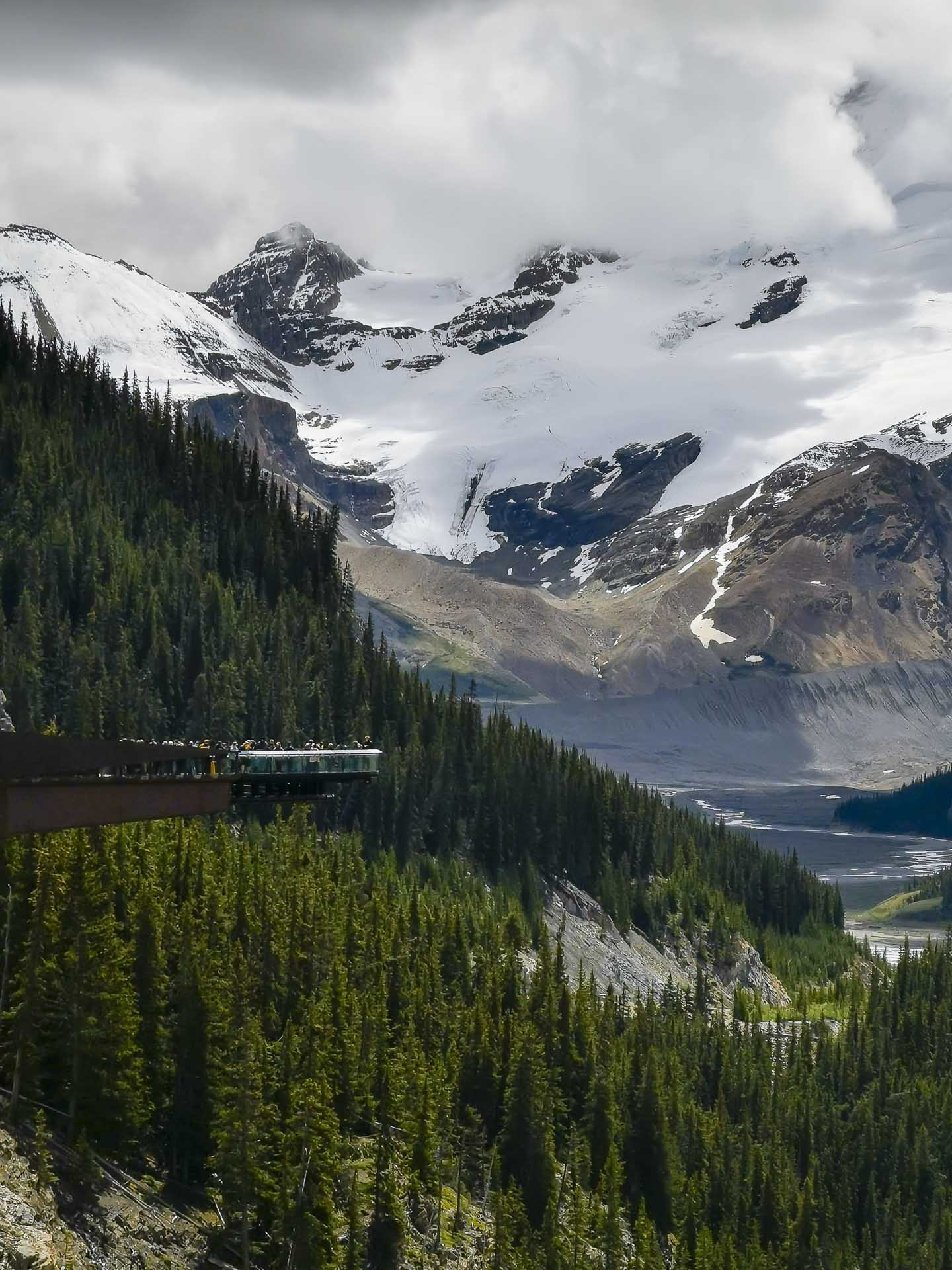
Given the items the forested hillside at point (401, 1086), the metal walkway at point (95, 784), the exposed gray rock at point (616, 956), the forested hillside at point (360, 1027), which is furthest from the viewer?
the exposed gray rock at point (616, 956)

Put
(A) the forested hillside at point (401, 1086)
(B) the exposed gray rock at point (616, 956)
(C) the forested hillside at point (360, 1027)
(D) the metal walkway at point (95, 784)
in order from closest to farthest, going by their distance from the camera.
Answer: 1. (D) the metal walkway at point (95, 784)
2. (A) the forested hillside at point (401, 1086)
3. (C) the forested hillside at point (360, 1027)
4. (B) the exposed gray rock at point (616, 956)

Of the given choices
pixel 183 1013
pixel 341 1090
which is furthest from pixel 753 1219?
pixel 183 1013

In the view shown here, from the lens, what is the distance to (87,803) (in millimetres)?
48656

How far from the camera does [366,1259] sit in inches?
2916

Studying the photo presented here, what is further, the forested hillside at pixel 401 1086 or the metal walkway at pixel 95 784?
the forested hillside at pixel 401 1086

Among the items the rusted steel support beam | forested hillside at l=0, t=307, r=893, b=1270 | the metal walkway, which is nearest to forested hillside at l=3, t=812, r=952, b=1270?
forested hillside at l=0, t=307, r=893, b=1270

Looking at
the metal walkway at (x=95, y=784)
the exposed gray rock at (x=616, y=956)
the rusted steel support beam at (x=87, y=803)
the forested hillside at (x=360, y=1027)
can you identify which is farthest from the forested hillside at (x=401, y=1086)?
the exposed gray rock at (x=616, y=956)

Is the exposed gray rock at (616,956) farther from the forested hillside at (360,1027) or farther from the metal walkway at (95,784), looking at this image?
the metal walkway at (95,784)

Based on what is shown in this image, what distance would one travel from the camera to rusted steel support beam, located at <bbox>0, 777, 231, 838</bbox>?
145 ft

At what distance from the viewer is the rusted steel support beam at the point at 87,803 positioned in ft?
145

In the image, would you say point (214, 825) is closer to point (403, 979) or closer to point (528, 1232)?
point (403, 979)

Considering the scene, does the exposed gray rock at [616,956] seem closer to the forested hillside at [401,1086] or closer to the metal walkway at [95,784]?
the forested hillside at [401,1086]

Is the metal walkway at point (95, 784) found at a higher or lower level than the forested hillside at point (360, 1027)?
higher

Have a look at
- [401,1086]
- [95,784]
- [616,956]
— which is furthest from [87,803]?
[616,956]
